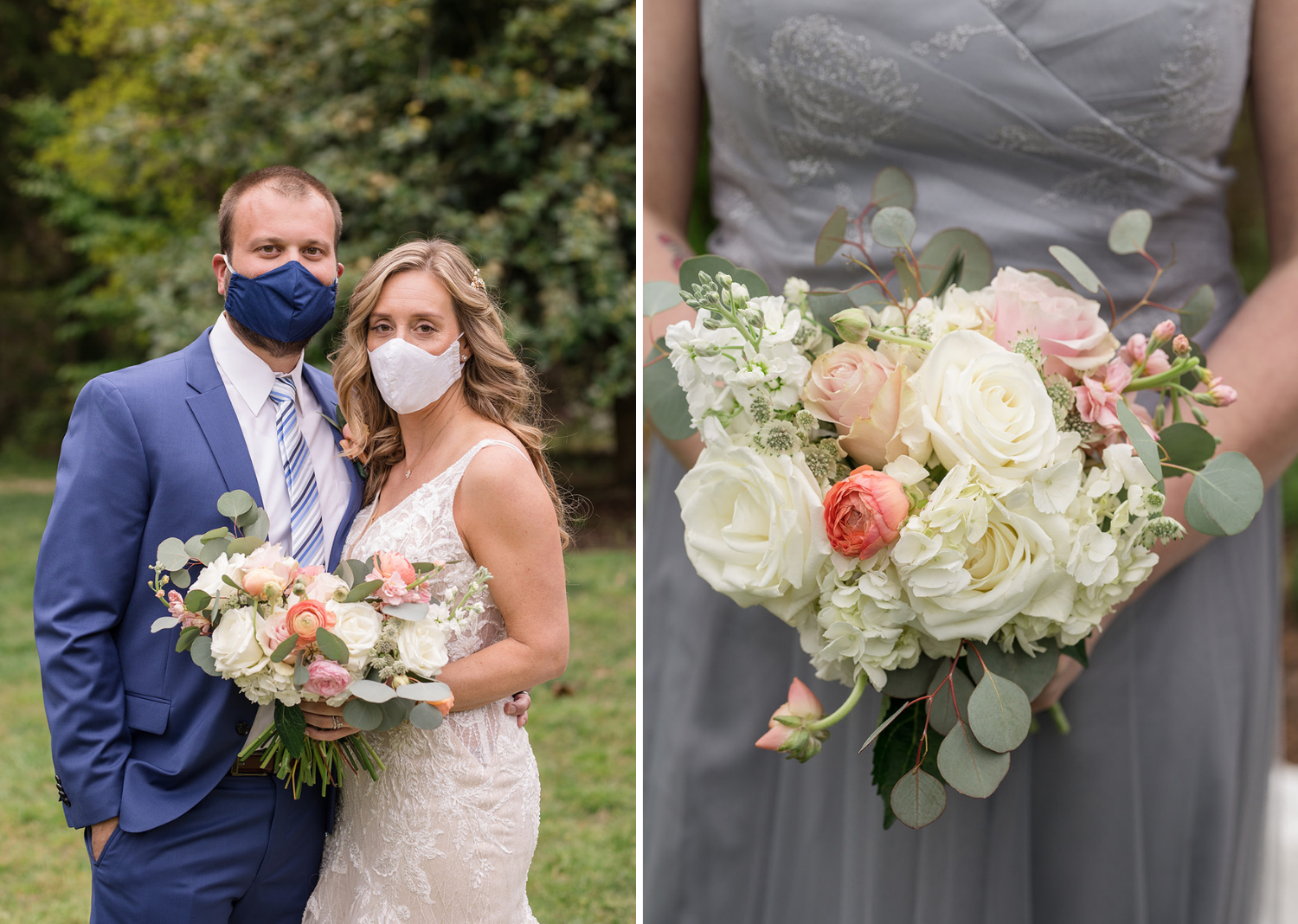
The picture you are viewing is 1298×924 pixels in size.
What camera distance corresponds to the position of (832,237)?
69.0 inches

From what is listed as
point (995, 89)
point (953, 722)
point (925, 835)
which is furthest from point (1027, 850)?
point (995, 89)

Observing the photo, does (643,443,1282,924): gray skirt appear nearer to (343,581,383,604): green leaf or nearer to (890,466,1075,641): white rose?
(890,466,1075,641): white rose

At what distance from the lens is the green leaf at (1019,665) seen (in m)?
1.54

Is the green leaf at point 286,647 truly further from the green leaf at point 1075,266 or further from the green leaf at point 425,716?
the green leaf at point 1075,266

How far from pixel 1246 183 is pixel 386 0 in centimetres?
703

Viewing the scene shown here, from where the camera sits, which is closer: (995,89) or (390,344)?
(995,89)

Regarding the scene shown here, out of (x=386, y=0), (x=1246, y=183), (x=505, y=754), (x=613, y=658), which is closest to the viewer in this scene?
(x=505, y=754)

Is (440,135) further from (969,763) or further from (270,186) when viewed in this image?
(969,763)

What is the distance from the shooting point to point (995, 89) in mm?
1948

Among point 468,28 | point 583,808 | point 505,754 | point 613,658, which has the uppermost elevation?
point 505,754

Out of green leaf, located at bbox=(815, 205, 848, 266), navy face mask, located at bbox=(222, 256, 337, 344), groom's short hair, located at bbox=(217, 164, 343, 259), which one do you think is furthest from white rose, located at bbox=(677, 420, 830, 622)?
groom's short hair, located at bbox=(217, 164, 343, 259)

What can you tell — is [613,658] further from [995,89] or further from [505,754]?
[995,89]

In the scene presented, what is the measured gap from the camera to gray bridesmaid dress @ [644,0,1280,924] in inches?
75.9

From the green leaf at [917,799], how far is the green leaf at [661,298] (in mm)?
822
